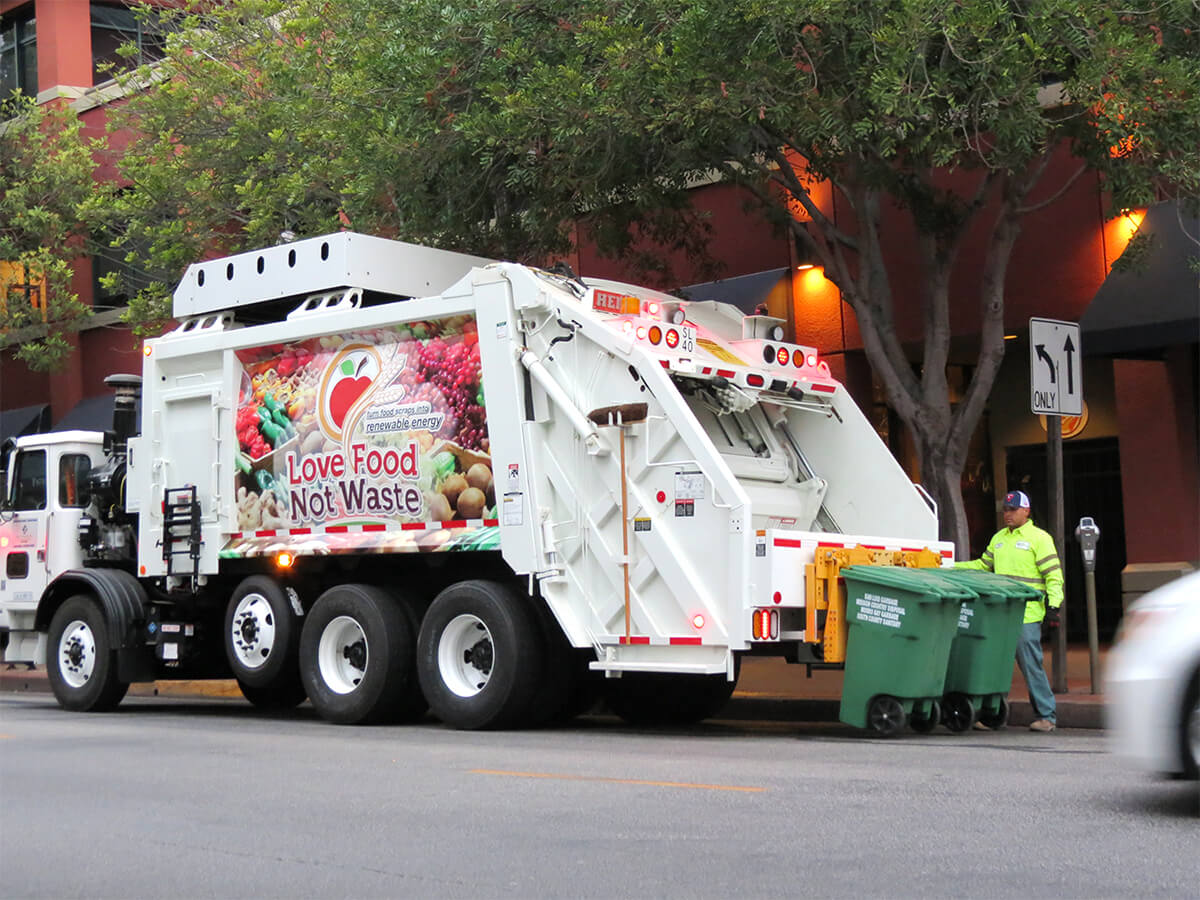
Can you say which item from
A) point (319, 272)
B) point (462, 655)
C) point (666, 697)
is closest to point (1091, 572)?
point (666, 697)

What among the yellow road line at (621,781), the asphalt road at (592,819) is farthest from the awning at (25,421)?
the yellow road line at (621,781)

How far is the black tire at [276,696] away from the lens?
571 inches

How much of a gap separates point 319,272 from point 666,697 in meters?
4.50

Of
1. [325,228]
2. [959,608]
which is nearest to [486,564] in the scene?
[959,608]

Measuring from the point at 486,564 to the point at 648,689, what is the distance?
1.85m

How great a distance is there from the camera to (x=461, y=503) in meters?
12.3

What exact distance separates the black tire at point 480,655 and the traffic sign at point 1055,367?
4523 millimetres

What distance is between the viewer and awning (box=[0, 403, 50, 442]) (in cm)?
2809

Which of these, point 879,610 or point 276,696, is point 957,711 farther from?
point 276,696

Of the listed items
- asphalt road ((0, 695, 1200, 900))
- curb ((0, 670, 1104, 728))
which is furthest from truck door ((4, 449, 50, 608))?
asphalt road ((0, 695, 1200, 900))

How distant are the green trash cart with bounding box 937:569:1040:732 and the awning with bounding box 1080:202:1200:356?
4.36 meters

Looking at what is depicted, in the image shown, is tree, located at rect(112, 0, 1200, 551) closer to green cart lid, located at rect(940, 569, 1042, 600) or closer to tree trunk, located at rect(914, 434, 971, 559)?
tree trunk, located at rect(914, 434, 971, 559)

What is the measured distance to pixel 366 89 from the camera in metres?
15.0

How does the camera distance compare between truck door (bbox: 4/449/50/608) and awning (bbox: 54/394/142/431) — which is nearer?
truck door (bbox: 4/449/50/608)
